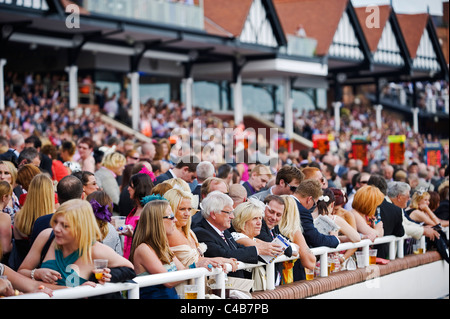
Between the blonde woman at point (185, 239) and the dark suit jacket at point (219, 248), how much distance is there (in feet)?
0.38

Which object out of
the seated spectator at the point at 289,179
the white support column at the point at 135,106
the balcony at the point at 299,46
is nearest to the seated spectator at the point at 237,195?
the seated spectator at the point at 289,179

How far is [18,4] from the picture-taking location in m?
21.5

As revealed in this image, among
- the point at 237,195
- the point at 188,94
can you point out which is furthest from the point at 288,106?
the point at 237,195

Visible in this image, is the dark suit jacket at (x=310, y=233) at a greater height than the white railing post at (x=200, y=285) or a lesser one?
greater

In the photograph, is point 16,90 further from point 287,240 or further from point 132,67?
point 287,240

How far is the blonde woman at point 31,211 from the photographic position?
18.9ft

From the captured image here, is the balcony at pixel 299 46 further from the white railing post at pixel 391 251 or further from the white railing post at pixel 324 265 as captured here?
the white railing post at pixel 324 265

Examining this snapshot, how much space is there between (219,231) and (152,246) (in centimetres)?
104

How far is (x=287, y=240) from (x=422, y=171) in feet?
30.2

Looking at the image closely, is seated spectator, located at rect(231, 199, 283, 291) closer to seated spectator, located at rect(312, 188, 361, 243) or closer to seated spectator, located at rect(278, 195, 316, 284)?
seated spectator, located at rect(278, 195, 316, 284)

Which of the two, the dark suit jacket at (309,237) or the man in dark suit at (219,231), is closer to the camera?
the man in dark suit at (219,231)

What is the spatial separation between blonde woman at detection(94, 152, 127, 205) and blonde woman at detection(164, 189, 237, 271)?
115 inches

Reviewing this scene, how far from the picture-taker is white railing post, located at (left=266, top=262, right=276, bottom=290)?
7.07m

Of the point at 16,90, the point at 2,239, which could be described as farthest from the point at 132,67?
the point at 2,239
